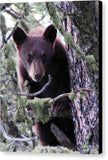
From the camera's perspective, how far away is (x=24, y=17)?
10.4ft

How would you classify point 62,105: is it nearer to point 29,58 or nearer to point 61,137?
point 61,137

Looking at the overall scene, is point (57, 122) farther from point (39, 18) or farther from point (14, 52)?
point (39, 18)

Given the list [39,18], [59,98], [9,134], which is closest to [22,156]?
[9,134]

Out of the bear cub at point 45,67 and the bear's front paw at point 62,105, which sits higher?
the bear cub at point 45,67

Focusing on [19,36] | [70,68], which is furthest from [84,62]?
[19,36]

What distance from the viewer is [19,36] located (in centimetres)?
316

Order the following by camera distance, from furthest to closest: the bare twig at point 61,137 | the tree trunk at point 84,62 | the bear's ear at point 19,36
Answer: the bear's ear at point 19,36 → the bare twig at point 61,137 → the tree trunk at point 84,62

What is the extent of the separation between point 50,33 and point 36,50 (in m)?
0.22

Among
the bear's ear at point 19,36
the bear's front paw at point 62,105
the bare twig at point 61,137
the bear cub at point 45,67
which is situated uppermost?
the bear's ear at point 19,36

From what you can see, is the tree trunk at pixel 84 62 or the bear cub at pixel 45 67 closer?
the tree trunk at pixel 84 62

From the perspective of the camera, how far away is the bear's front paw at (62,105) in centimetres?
303

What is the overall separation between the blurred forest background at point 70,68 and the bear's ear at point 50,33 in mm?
43

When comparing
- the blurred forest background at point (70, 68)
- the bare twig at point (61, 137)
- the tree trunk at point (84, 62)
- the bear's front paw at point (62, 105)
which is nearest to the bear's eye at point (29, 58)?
the blurred forest background at point (70, 68)

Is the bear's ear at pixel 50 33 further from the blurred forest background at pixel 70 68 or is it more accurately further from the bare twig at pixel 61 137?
the bare twig at pixel 61 137
